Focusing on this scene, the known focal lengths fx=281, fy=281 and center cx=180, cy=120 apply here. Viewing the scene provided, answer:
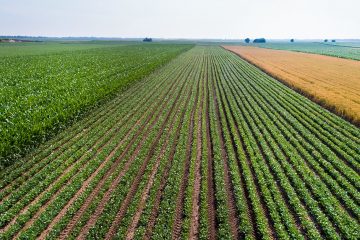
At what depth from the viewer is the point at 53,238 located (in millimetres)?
9070

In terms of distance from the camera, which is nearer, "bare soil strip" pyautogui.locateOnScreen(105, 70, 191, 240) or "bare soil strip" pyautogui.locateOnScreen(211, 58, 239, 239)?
"bare soil strip" pyautogui.locateOnScreen(105, 70, 191, 240)

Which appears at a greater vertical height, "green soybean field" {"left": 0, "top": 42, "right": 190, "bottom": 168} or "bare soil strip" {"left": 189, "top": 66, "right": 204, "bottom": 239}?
"green soybean field" {"left": 0, "top": 42, "right": 190, "bottom": 168}

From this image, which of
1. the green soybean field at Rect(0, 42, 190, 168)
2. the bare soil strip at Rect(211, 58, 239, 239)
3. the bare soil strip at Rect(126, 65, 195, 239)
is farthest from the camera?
the green soybean field at Rect(0, 42, 190, 168)

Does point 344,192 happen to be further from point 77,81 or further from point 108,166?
point 77,81

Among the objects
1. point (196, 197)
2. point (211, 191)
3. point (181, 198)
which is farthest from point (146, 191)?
point (211, 191)

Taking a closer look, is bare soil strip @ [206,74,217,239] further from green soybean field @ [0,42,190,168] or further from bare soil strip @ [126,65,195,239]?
green soybean field @ [0,42,190,168]

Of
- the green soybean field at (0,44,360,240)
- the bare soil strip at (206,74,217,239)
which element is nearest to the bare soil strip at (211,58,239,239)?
the green soybean field at (0,44,360,240)

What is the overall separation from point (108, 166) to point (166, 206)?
437 cm

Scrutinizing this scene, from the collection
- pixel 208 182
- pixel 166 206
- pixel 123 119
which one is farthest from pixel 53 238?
pixel 123 119

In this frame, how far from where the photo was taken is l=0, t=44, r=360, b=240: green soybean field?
31.8ft

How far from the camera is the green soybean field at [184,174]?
382 inches

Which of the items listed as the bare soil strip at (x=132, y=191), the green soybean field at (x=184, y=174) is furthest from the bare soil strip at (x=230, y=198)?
the bare soil strip at (x=132, y=191)

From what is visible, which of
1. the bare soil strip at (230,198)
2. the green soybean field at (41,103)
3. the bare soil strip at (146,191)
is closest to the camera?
the bare soil strip at (146,191)

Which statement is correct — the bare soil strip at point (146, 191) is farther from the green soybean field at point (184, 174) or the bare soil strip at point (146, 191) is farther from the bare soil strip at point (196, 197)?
the bare soil strip at point (196, 197)
